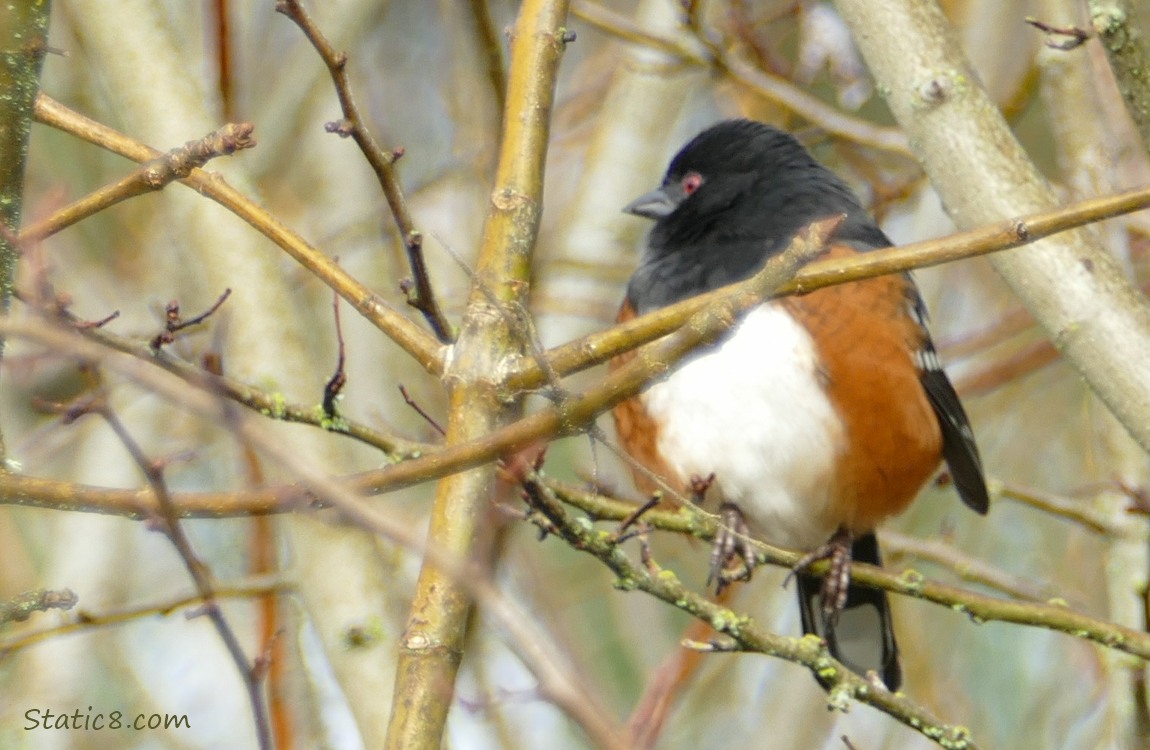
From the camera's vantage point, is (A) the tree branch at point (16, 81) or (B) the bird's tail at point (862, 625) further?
(B) the bird's tail at point (862, 625)

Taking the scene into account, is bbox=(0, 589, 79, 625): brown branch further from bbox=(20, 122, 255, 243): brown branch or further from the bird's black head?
the bird's black head

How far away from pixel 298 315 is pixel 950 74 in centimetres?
116

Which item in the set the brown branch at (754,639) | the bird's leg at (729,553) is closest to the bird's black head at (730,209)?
the bird's leg at (729,553)

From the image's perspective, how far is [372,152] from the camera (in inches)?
55.0

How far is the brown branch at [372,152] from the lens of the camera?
135cm

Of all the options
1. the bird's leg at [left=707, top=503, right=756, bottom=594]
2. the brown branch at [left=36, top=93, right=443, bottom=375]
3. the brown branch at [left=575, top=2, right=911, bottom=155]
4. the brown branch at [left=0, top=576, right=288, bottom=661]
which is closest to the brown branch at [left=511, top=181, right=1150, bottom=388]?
the brown branch at [left=36, top=93, right=443, bottom=375]

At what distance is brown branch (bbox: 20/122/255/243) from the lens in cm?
118

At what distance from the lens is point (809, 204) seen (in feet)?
9.48

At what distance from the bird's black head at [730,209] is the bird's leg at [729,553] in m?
0.48

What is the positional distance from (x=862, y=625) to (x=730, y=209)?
1.01 m

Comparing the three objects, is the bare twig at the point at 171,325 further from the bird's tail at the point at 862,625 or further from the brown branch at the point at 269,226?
the bird's tail at the point at 862,625

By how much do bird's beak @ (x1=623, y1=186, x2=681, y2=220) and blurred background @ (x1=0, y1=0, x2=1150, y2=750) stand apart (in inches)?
8.2

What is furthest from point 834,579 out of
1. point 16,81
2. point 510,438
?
point 16,81

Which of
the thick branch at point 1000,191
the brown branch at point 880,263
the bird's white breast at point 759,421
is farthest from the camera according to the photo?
the bird's white breast at point 759,421
